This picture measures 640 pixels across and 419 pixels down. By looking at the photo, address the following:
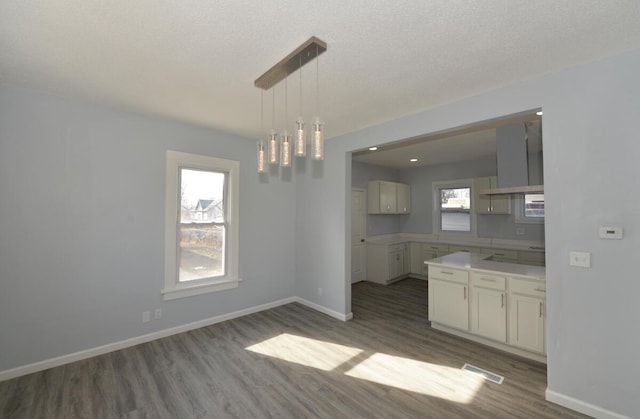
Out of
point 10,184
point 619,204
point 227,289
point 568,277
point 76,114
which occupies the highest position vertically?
point 76,114

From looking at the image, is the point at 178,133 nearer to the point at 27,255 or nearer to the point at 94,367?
the point at 27,255

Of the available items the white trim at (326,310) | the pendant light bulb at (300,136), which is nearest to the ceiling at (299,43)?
the pendant light bulb at (300,136)

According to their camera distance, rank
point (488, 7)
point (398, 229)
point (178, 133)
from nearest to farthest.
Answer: point (488, 7) < point (178, 133) < point (398, 229)

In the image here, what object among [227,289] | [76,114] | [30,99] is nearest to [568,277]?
[227,289]

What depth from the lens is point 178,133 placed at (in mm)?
3508

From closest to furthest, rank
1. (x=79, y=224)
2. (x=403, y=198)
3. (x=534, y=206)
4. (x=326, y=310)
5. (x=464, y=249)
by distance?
(x=79, y=224) → (x=326, y=310) → (x=534, y=206) → (x=464, y=249) → (x=403, y=198)

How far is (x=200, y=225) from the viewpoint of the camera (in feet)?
12.2

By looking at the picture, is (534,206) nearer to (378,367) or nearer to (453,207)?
(453,207)

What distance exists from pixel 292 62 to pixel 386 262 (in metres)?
4.70

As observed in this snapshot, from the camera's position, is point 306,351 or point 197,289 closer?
point 306,351

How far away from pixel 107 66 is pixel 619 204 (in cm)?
403

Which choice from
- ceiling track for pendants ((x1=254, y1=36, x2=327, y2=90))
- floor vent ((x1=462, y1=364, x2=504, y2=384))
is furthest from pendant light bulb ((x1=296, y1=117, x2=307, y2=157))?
floor vent ((x1=462, y1=364, x2=504, y2=384))

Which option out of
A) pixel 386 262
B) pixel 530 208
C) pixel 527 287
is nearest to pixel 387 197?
pixel 386 262

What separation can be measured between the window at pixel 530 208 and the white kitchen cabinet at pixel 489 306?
3.06 m
